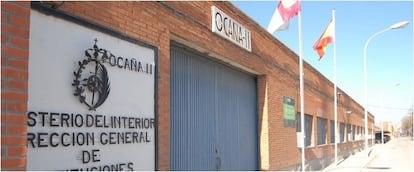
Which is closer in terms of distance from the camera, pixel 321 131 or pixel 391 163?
pixel 321 131

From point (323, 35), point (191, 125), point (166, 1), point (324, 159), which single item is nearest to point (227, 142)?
point (191, 125)

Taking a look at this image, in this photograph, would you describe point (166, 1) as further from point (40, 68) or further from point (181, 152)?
point (40, 68)

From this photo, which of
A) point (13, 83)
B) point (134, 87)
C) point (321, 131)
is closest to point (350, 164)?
point (321, 131)

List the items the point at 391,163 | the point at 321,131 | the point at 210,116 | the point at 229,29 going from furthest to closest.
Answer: the point at 391,163
the point at 321,131
the point at 229,29
the point at 210,116

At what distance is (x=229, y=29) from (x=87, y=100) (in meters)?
5.57

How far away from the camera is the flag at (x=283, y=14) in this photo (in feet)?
41.5

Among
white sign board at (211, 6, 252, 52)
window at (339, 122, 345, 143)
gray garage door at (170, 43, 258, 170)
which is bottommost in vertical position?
window at (339, 122, 345, 143)

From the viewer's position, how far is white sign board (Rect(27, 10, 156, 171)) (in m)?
4.66

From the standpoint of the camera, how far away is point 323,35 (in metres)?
19.9

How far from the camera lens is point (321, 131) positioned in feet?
77.1

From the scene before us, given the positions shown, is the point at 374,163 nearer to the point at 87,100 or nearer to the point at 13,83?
the point at 87,100

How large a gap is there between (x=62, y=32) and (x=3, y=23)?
5.46 ft

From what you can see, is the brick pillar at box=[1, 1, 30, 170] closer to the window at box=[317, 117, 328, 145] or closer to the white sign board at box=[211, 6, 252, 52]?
the white sign board at box=[211, 6, 252, 52]

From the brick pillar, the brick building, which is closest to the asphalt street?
the brick building
